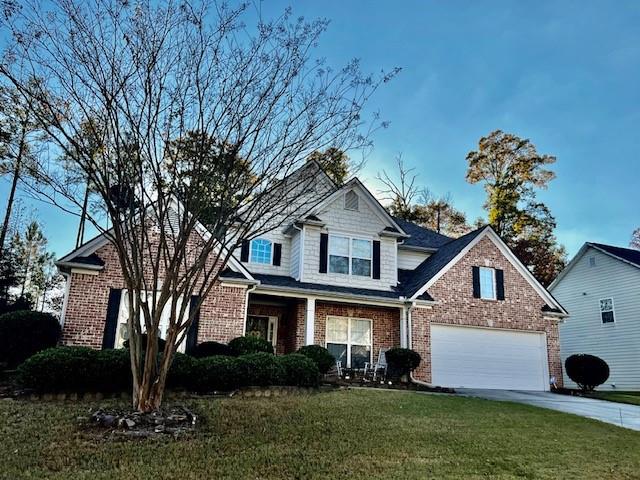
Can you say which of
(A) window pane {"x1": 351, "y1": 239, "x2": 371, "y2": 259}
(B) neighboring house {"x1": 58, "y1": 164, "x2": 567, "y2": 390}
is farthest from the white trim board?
(A) window pane {"x1": 351, "y1": 239, "x2": 371, "y2": 259}

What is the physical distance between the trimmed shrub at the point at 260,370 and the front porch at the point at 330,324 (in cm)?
460

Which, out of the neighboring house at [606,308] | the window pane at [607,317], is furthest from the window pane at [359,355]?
the window pane at [607,317]

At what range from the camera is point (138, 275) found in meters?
7.22

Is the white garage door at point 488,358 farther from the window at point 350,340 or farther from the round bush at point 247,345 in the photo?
the round bush at point 247,345

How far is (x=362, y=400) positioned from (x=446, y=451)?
11.6 feet

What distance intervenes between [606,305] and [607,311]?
0.83 feet

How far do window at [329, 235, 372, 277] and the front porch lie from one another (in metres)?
1.17

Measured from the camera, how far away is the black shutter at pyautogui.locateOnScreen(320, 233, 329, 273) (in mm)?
16375

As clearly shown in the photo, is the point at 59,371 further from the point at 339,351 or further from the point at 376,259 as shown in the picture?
the point at 376,259

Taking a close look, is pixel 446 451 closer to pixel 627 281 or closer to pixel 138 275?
pixel 138 275

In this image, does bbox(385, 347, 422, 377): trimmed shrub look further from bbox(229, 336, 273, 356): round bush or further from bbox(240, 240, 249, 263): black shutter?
bbox(240, 240, 249, 263): black shutter

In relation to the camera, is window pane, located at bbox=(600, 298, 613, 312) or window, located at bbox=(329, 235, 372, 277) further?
window pane, located at bbox=(600, 298, 613, 312)

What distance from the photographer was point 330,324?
16203 millimetres

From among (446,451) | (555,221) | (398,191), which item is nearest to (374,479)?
(446,451)
